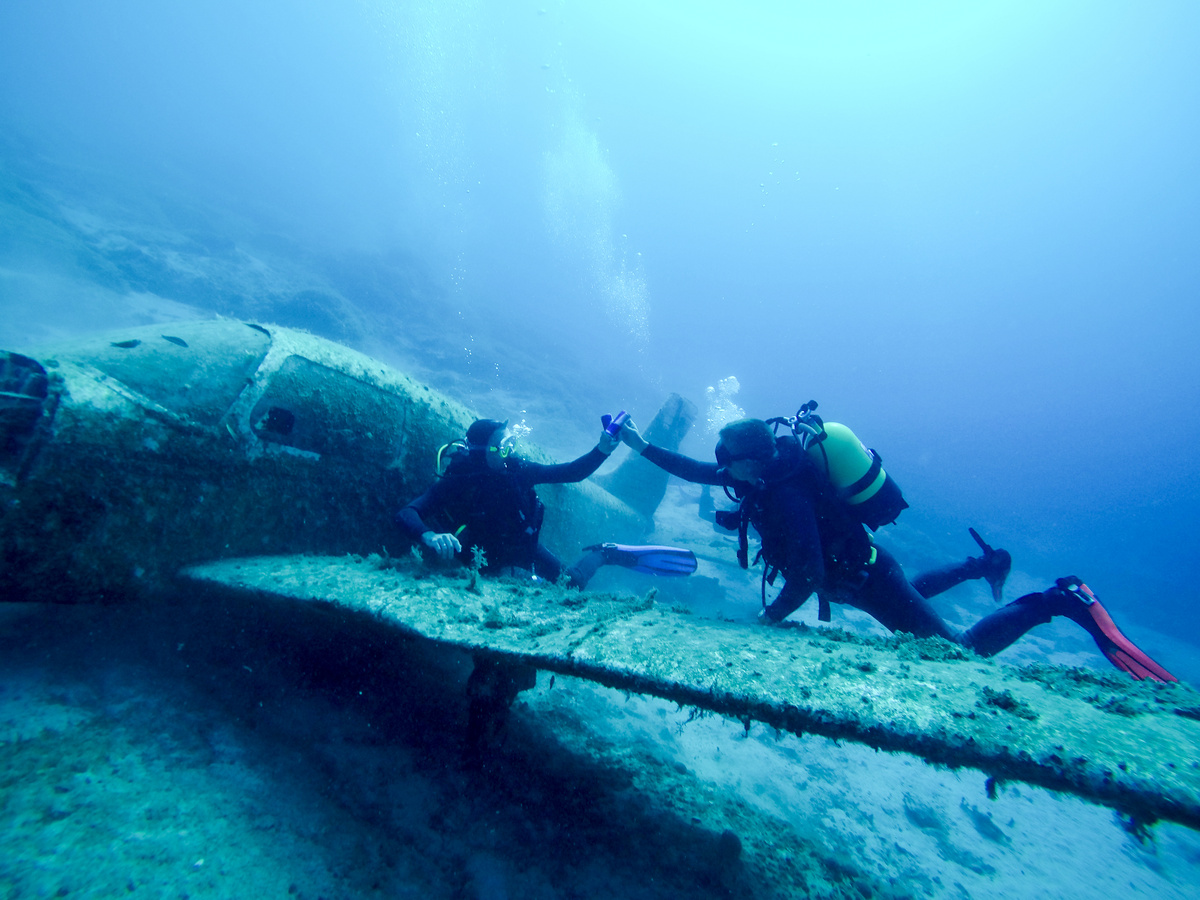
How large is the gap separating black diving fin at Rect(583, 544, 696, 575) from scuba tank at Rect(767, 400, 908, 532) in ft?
8.45

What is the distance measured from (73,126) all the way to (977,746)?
3375 inches

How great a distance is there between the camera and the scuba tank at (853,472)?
3.92 m

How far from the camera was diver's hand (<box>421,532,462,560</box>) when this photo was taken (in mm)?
3340

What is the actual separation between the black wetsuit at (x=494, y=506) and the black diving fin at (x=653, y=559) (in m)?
1.53

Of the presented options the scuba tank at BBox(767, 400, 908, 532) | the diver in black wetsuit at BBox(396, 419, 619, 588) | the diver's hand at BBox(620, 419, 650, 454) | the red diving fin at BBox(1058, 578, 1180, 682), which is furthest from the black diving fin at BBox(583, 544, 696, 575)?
the red diving fin at BBox(1058, 578, 1180, 682)

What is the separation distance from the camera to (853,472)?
3920mm

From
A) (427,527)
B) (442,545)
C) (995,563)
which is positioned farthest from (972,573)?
(427,527)

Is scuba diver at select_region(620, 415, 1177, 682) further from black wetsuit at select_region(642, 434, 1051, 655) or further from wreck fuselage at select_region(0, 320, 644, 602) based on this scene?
wreck fuselage at select_region(0, 320, 644, 602)

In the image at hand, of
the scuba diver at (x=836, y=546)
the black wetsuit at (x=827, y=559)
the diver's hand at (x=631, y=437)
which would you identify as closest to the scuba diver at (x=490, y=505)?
the diver's hand at (x=631, y=437)

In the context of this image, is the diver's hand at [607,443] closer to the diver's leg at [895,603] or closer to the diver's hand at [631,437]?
the diver's hand at [631,437]

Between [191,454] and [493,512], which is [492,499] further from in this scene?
[191,454]

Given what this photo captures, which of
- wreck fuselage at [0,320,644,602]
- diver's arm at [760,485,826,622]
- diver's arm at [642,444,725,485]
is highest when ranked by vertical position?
diver's arm at [642,444,725,485]

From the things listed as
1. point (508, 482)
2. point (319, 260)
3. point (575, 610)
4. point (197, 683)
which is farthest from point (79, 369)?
point (319, 260)

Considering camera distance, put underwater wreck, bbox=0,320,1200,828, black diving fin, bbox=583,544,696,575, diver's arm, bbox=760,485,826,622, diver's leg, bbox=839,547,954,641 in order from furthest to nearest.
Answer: black diving fin, bbox=583,544,696,575, diver's leg, bbox=839,547,954,641, diver's arm, bbox=760,485,826,622, underwater wreck, bbox=0,320,1200,828
